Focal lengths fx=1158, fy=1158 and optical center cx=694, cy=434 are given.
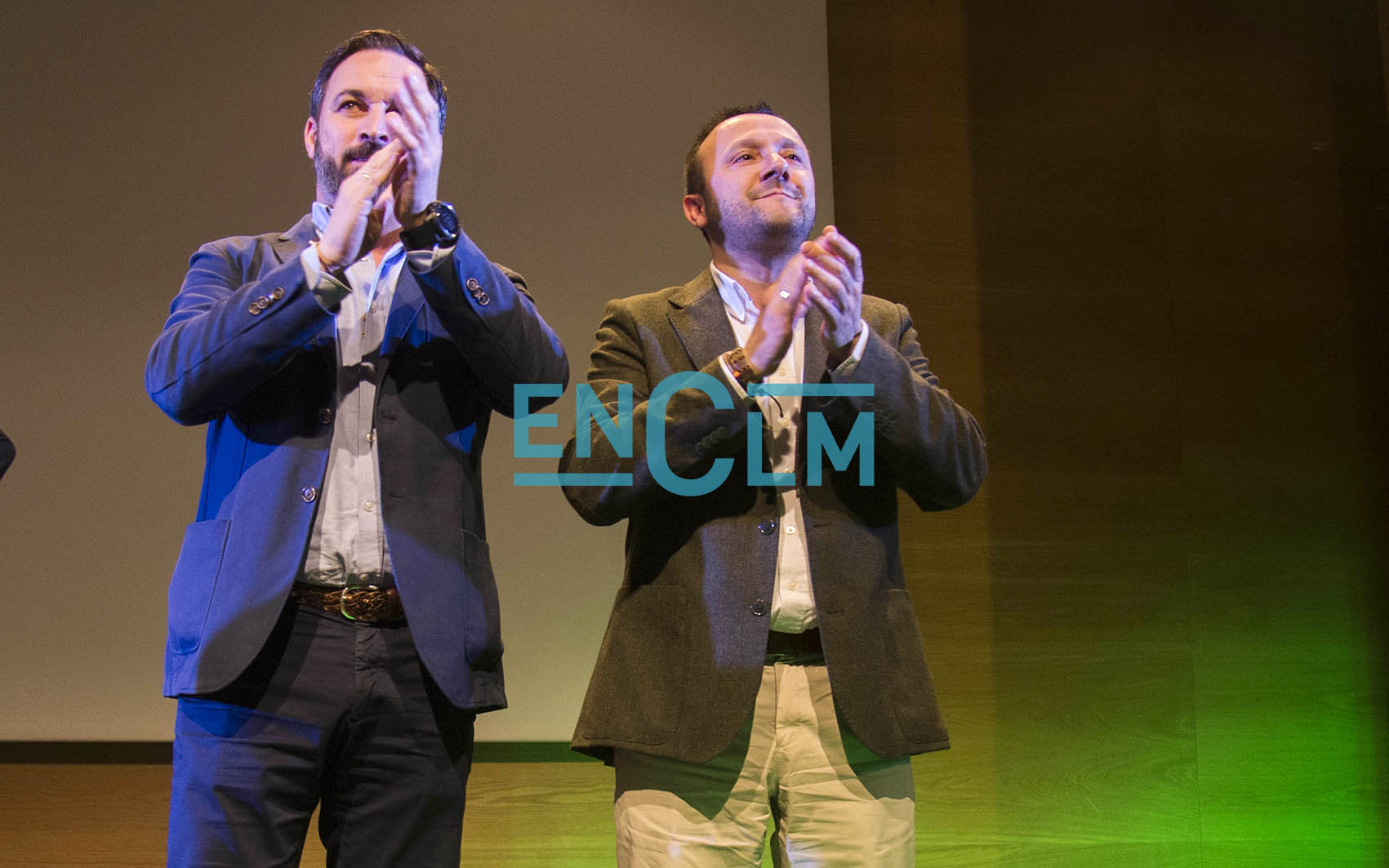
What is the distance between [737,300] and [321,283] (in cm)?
65

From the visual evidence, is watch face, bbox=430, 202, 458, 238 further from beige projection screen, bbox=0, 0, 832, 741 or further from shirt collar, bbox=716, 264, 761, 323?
beige projection screen, bbox=0, 0, 832, 741

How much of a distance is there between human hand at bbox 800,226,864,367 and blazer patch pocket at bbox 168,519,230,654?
83 cm

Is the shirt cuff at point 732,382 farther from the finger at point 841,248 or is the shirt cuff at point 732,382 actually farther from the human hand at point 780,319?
the finger at point 841,248

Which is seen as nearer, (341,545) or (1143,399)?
(341,545)

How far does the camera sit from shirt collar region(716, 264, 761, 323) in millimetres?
1816

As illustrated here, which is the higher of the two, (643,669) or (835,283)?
(835,283)

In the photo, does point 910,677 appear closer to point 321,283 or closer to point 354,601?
point 354,601

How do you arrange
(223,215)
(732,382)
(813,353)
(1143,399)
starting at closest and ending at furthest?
(732,382) < (813,353) < (223,215) < (1143,399)

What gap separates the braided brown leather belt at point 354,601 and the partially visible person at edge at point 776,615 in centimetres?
29

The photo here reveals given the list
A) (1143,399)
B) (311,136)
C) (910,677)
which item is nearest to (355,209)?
(311,136)

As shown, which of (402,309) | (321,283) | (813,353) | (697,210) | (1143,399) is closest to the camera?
(321,283)

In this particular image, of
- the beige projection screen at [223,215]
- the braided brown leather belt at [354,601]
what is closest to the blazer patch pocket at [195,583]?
the braided brown leather belt at [354,601]

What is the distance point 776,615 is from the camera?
1590 millimetres

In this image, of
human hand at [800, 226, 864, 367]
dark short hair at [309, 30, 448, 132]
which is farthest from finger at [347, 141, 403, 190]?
human hand at [800, 226, 864, 367]
